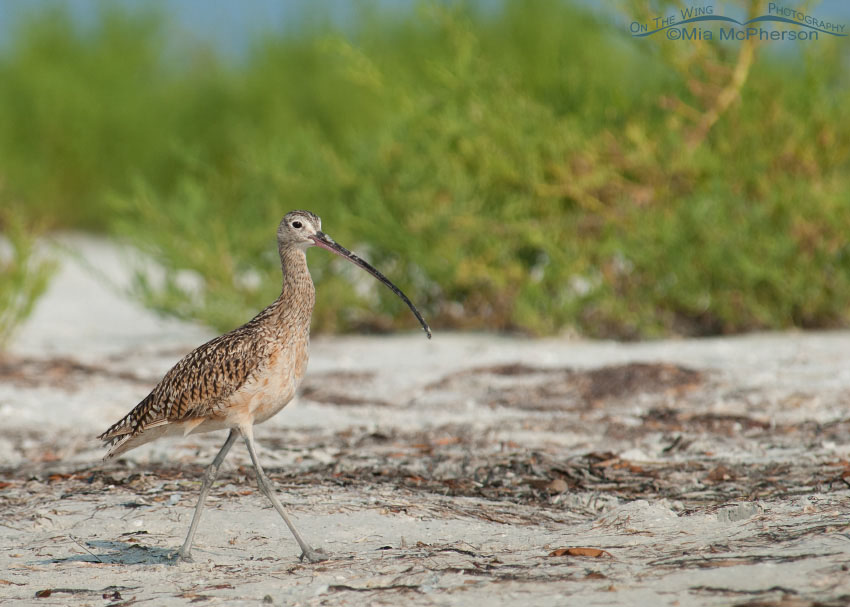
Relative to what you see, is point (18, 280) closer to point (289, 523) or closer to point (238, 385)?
point (238, 385)

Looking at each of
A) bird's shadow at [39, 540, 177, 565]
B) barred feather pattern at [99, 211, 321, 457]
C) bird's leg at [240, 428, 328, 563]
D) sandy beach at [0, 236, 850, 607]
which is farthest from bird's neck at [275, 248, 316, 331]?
bird's shadow at [39, 540, 177, 565]

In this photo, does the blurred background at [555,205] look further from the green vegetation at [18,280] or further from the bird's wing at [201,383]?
the bird's wing at [201,383]

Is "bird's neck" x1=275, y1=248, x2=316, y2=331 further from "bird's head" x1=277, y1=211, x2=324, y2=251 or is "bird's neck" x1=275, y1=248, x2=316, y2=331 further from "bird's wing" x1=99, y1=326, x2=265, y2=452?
"bird's wing" x1=99, y1=326, x2=265, y2=452

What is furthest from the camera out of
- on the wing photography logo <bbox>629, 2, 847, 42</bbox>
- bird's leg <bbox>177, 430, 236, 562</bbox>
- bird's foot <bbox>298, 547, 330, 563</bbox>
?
on the wing photography logo <bbox>629, 2, 847, 42</bbox>

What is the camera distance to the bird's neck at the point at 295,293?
498 cm

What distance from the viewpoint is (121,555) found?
15.7 ft

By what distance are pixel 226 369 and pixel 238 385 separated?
9 centimetres

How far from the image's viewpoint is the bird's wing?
4.77 m

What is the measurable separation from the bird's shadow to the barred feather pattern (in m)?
0.39

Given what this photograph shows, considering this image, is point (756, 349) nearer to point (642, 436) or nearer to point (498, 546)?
point (642, 436)

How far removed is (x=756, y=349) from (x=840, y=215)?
4.15 feet

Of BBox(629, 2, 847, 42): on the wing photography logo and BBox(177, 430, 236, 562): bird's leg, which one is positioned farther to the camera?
BBox(629, 2, 847, 42): on the wing photography logo

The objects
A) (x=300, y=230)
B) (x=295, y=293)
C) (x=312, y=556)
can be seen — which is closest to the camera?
(x=312, y=556)

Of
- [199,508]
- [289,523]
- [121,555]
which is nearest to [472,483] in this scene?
[289,523]
